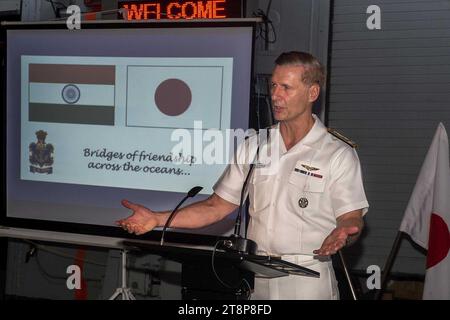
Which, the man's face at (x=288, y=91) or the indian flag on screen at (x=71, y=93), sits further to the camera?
the indian flag on screen at (x=71, y=93)

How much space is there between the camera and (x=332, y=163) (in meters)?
2.83

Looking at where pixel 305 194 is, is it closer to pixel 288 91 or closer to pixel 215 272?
pixel 288 91

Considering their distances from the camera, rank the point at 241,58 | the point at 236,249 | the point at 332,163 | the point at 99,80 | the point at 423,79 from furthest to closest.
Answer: the point at 423,79
the point at 99,80
the point at 241,58
the point at 332,163
the point at 236,249

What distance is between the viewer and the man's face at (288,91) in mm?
2770

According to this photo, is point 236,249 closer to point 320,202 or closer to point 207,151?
point 320,202

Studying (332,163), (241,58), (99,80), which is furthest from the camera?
(99,80)

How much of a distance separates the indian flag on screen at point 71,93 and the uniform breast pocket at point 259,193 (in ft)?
5.48

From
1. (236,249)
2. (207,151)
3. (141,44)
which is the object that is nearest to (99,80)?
(141,44)

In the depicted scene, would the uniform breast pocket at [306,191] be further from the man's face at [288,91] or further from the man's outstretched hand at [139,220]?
the man's outstretched hand at [139,220]

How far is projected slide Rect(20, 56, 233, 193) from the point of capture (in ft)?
13.5

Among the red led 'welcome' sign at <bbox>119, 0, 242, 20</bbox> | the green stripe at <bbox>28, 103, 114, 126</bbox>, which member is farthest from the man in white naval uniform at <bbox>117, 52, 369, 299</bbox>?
the red led 'welcome' sign at <bbox>119, 0, 242, 20</bbox>

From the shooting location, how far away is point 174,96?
4207 millimetres

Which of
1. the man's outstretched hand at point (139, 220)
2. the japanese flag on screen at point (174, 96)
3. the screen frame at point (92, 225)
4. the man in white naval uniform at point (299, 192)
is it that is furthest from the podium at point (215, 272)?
the japanese flag on screen at point (174, 96)

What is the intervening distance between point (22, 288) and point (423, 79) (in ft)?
12.6
